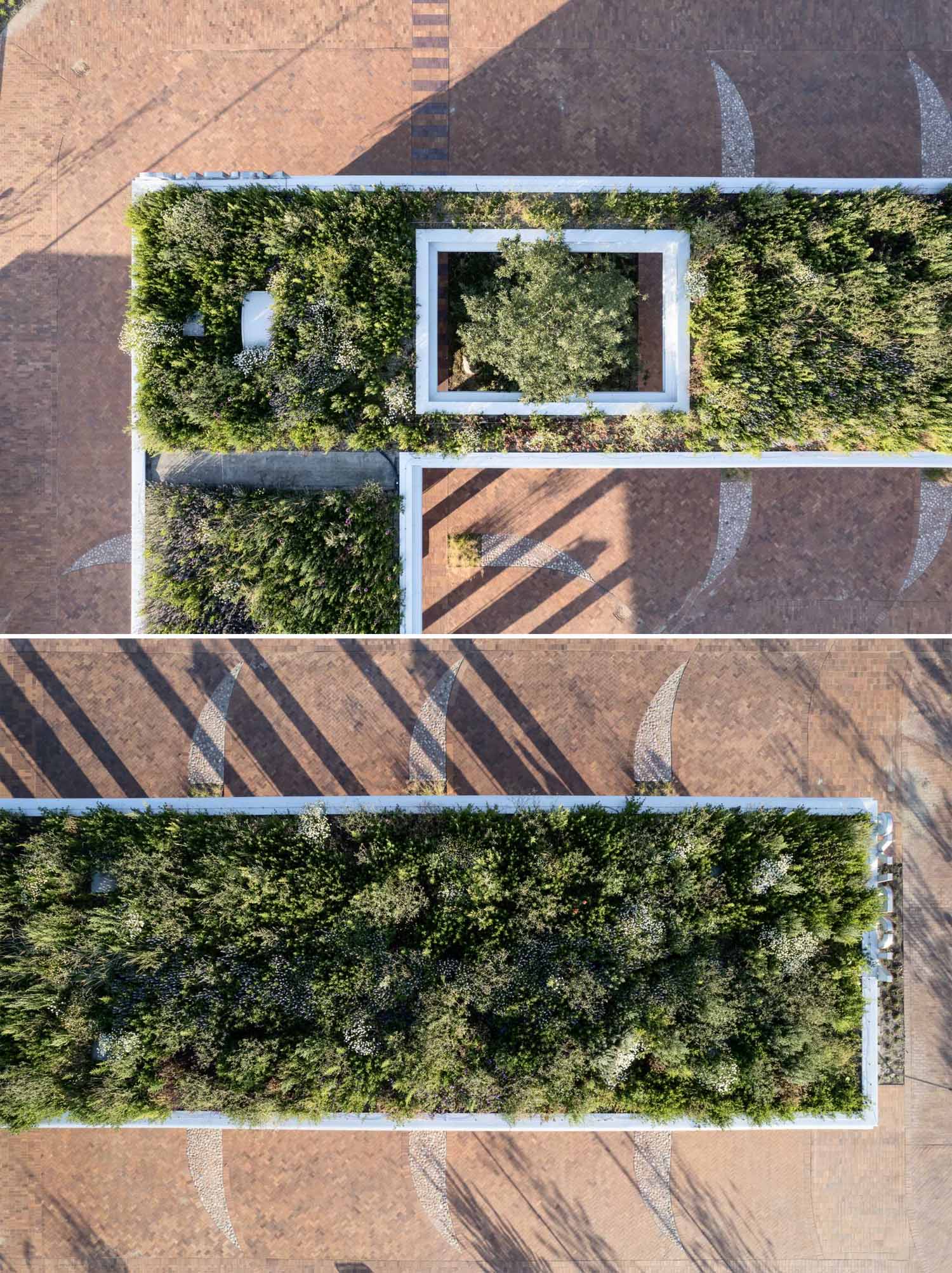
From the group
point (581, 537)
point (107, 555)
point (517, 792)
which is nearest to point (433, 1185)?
point (517, 792)

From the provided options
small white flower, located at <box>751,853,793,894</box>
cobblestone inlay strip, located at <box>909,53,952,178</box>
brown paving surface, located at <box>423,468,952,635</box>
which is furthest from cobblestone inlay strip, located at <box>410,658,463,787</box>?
cobblestone inlay strip, located at <box>909,53,952,178</box>

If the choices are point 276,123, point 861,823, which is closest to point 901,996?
point 861,823

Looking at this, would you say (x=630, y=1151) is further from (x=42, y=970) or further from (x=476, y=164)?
(x=476, y=164)

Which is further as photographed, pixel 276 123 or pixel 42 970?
pixel 276 123

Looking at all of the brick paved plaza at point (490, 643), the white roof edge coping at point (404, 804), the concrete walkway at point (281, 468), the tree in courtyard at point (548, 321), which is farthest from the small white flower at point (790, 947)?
the concrete walkway at point (281, 468)

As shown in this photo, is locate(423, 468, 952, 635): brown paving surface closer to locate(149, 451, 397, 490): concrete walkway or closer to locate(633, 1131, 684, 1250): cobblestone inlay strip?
locate(149, 451, 397, 490): concrete walkway

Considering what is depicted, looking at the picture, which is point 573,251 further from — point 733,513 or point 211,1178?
point 211,1178

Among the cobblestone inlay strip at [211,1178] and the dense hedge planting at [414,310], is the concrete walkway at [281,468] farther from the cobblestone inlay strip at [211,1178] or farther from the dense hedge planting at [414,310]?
the cobblestone inlay strip at [211,1178]
